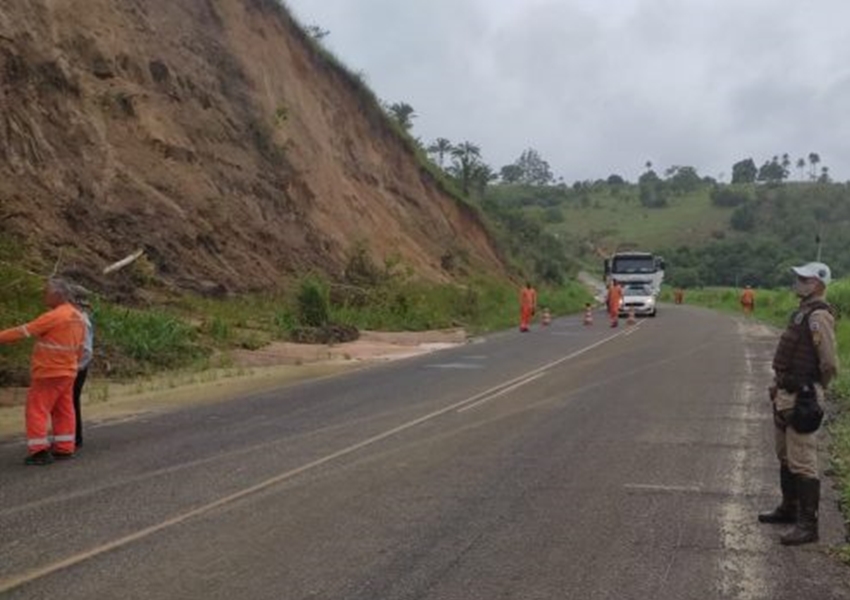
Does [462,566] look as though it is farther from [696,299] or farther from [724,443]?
[696,299]

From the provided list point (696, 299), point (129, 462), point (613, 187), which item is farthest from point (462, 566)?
point (613, 187)

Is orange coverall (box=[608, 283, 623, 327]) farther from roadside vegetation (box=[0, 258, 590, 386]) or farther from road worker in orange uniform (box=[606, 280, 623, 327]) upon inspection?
roadside vegetation (box=[0, 258, 590, 386])

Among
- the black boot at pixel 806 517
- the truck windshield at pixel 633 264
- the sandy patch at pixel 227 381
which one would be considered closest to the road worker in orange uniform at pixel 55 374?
the sandy patch at pixel 227 381

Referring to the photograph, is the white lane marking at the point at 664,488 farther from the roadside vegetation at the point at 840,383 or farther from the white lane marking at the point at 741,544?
the roadside vegetation at the point at 840,383

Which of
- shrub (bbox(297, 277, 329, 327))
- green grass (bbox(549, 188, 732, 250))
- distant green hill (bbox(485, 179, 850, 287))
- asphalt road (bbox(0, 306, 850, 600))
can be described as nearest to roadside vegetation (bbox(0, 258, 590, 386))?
shrub (bbox(297, 277, 329, 327))

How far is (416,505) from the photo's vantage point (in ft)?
26.7

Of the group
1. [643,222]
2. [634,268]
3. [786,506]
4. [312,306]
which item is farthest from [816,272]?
[643,222]

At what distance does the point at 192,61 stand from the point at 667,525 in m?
28.9

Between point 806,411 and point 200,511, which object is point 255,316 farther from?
point 806,411

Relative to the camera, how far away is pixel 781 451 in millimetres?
7672

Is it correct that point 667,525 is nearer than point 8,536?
No

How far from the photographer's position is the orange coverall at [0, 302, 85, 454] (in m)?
10.1

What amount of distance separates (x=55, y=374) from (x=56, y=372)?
0.02 m

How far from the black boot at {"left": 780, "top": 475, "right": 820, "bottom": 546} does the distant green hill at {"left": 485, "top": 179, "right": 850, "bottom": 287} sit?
74038 millimetres
